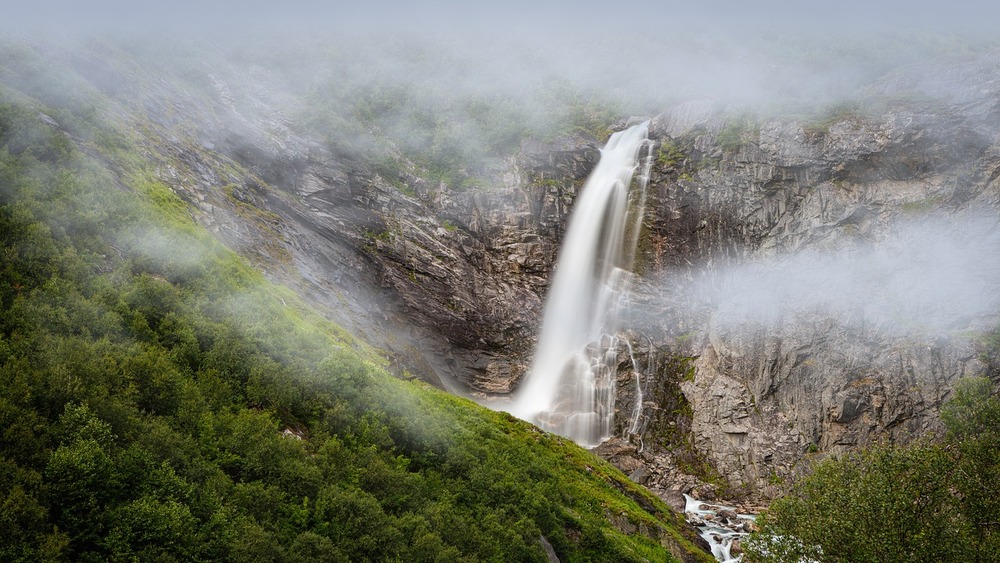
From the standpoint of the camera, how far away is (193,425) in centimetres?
1388

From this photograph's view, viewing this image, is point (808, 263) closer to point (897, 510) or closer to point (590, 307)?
point (590, 307)

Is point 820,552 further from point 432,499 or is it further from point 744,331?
point 744,331

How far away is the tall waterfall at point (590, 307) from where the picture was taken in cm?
4381

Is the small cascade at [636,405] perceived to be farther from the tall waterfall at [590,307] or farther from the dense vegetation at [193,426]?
the dense vegetation at [193,426]

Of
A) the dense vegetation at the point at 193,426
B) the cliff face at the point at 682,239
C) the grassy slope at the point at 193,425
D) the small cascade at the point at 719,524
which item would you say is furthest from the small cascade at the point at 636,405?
the dense vegetation at the point at 193,426

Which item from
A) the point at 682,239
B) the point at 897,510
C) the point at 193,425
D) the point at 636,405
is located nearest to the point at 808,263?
the point at 682,239

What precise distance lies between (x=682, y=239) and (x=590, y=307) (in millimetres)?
10857

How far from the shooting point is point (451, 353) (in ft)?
150

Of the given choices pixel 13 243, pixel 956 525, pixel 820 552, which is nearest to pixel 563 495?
pixel 820 552

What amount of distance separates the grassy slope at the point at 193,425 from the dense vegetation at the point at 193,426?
0.19 feet

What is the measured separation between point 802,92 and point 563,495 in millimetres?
53888

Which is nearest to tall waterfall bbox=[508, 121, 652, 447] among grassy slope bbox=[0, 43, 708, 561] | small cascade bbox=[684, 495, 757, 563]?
small cascade bbox=[684, 495, 757, 563]

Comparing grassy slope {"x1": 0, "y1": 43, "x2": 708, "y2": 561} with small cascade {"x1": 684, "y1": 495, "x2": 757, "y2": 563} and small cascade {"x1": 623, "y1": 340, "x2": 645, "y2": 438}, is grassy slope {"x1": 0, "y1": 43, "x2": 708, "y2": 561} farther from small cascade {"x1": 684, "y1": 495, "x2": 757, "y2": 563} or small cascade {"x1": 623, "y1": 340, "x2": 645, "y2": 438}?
small cascade {"x1": 623, "y1": 340, "x2": 645, "y2": 438}

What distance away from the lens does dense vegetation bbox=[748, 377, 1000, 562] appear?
58.2ft
